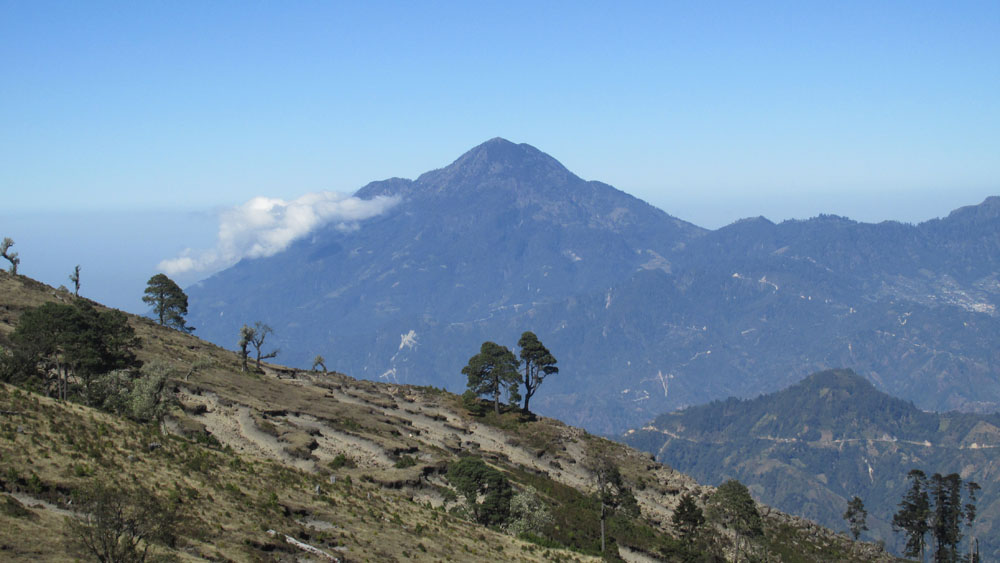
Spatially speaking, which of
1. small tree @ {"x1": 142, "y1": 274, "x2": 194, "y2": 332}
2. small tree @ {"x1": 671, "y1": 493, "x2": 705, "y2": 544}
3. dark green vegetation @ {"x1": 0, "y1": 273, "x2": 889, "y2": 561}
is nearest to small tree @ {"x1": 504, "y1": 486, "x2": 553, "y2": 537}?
dark green vegetation @ {"x1": 0, "y1": 273, "x2": 889, "y2": 561}

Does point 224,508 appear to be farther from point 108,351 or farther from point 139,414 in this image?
point 108,351

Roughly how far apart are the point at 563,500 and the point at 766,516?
97.9 ft

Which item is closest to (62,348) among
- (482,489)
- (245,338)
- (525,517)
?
(245,338)

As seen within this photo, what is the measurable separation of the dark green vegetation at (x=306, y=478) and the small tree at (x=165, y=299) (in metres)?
10.5

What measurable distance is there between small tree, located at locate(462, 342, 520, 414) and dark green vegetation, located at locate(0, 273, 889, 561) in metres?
3.91

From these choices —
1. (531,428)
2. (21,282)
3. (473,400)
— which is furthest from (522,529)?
(21,282)

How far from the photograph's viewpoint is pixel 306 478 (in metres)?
53.9

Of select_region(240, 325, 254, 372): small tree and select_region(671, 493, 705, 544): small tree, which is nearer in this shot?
select_region(671, 493, 705, 544): small tree

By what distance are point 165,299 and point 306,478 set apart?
75528 millimetres

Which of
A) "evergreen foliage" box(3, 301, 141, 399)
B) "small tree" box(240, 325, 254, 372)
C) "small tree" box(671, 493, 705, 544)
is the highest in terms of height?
"small tree" box(240, 325, 254, 372)

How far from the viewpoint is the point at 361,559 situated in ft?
134

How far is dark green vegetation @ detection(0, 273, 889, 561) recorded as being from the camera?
120ft

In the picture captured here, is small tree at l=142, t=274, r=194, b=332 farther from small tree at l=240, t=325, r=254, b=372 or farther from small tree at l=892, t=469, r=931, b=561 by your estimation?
small tree at l=892, t=469, r=931, b=561

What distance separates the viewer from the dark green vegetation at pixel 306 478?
3666 cm
